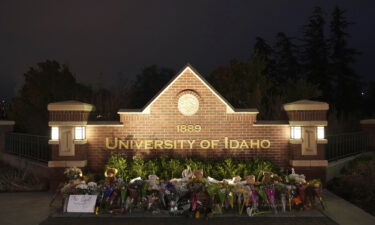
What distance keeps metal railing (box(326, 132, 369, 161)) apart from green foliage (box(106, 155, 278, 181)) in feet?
12.2

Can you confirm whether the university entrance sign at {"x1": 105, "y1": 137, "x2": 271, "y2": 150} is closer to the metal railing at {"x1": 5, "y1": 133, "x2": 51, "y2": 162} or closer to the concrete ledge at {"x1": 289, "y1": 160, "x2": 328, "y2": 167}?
the concrete ledge at {"x1": 289, "y1": 160, "x2": 328, "y2": 167}

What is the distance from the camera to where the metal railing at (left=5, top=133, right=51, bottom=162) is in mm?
14380

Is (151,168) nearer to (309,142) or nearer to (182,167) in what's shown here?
(182,167)

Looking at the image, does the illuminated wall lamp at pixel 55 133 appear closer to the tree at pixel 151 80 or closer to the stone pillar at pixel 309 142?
the stone pillar at pixel 309 142

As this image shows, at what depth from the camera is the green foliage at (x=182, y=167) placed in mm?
11391

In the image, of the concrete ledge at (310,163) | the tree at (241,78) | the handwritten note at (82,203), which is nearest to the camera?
the handwritten note at (82,203)

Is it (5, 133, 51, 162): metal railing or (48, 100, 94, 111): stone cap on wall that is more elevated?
(48, 100, 94, 111): stone cap on wall

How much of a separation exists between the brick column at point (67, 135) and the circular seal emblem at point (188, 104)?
8.72ft

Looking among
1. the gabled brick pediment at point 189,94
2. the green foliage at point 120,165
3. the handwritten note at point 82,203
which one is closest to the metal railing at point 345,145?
the gabled brick pediment at point 189,94

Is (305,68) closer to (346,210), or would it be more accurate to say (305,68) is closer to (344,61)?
(344,61)

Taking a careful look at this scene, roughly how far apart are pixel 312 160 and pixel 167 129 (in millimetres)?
4127

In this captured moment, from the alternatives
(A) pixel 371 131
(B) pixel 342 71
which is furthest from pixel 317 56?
(A) pixel 371 131

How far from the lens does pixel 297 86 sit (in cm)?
2388

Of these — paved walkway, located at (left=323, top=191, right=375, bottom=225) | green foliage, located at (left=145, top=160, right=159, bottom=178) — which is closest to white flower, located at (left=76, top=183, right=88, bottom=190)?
green foliage, located at (left=145, top=160, right=159, bottom=178)
